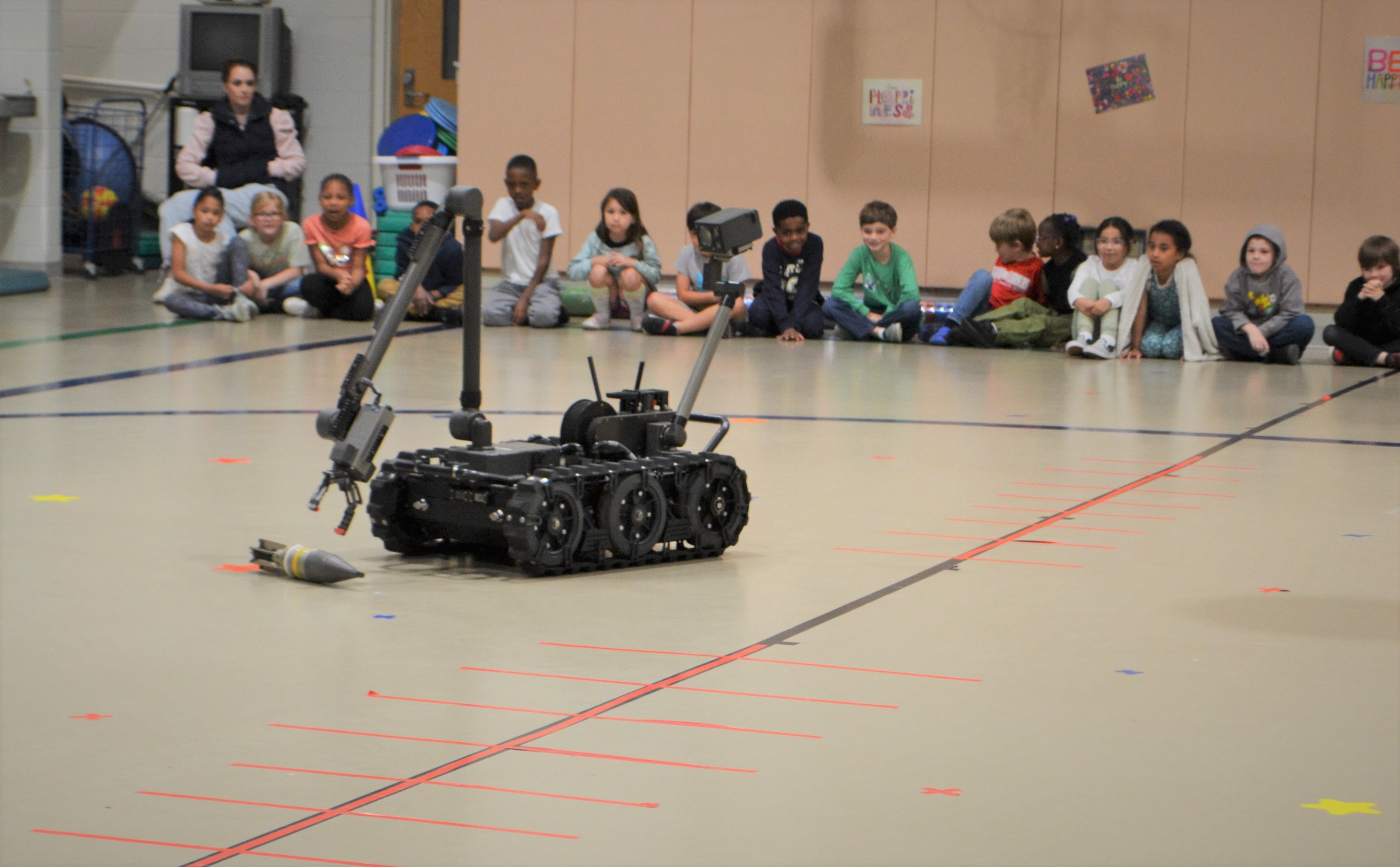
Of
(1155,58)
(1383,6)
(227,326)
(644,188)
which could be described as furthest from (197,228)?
(1383,6)

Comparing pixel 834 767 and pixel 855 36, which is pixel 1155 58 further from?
pixel 834 767

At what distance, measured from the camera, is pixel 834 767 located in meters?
2.12

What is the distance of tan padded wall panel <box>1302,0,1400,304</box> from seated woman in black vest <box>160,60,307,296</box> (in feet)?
22.0

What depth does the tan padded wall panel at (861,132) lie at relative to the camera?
10.1m

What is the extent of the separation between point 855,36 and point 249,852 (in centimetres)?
901

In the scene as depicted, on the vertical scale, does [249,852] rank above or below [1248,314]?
below

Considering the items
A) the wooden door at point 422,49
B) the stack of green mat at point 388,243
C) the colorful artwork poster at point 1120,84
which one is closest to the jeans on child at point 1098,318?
the colorful artwork poster at point 1120,84

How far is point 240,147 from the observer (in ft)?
37.1

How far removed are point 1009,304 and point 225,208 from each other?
513cm

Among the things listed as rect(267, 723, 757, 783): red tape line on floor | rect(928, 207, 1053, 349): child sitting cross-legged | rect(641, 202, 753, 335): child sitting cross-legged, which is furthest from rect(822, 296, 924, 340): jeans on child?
rect(267, 723, 757, 783): red tape line on floor

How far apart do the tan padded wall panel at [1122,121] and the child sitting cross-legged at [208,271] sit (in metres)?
4.91

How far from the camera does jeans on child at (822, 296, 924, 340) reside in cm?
929

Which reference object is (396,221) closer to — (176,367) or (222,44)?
(222,44)

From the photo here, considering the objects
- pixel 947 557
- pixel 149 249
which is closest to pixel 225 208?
pixel 149 249
